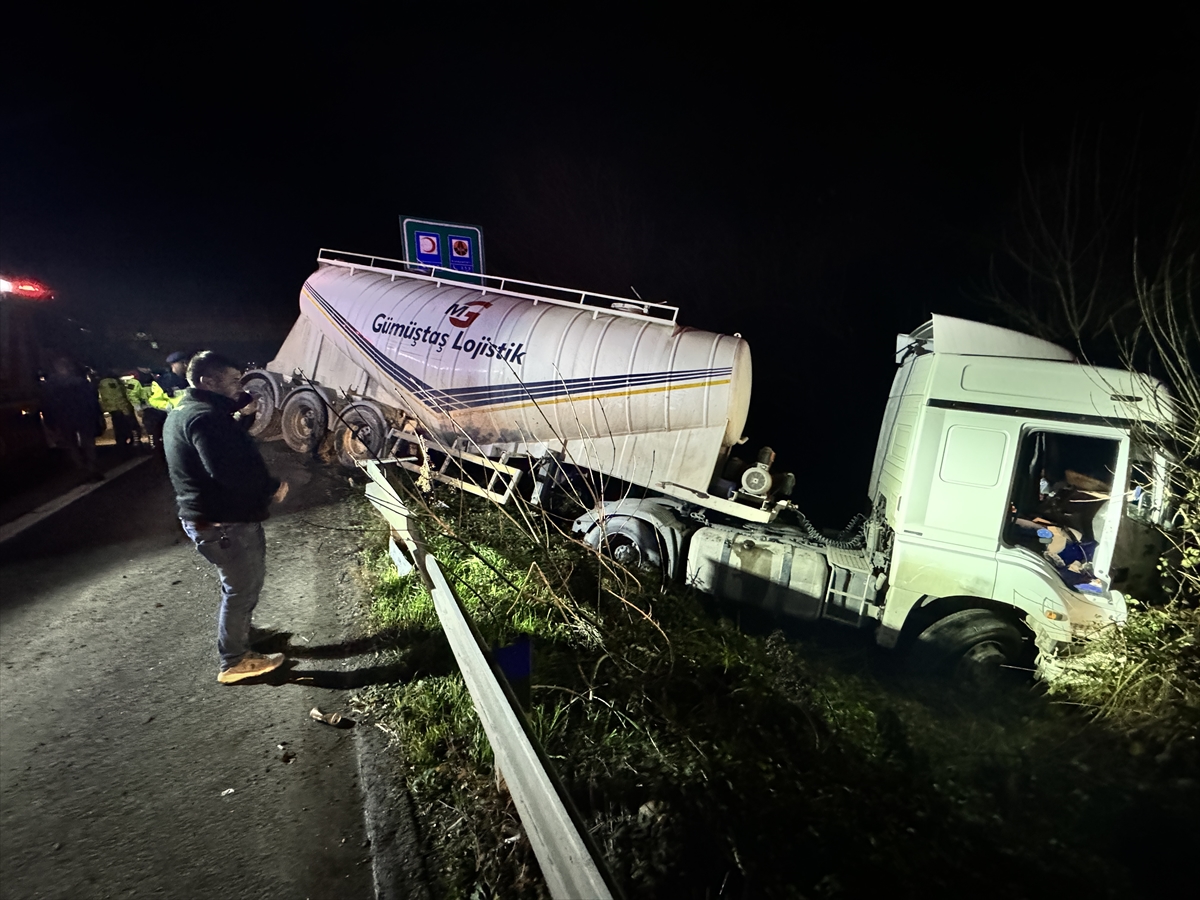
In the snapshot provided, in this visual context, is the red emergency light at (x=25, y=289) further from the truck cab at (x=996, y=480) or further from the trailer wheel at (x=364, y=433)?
the truck cab at (x=996, y=480)

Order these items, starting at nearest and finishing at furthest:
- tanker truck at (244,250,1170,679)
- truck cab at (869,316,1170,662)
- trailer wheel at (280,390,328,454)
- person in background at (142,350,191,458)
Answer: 1. truck cab at (869,316,1170,662)
2. tanker truck at (244,250,1170,679)
3. trailer wheel at (280,390,328,454)
4. person in background at (142,350,191,458)

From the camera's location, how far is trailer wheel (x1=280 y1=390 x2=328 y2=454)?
8492mm

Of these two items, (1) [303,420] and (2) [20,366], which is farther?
(1) [303,420]

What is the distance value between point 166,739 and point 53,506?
208 inches

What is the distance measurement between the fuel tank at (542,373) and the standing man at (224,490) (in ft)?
5.79

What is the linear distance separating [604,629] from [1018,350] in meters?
3.41

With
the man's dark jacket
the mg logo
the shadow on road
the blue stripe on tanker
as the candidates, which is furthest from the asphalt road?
the mg logo

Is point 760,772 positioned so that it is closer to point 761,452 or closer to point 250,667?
point 250,667

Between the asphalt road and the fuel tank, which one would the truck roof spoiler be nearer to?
the fuel tank

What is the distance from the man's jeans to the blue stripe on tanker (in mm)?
3549

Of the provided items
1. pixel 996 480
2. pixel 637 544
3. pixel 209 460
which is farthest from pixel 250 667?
pixel 996 480

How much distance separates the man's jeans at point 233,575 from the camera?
3293 millimetres

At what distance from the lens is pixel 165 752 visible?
2.73 meters

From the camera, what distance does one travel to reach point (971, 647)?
3.97 meters
